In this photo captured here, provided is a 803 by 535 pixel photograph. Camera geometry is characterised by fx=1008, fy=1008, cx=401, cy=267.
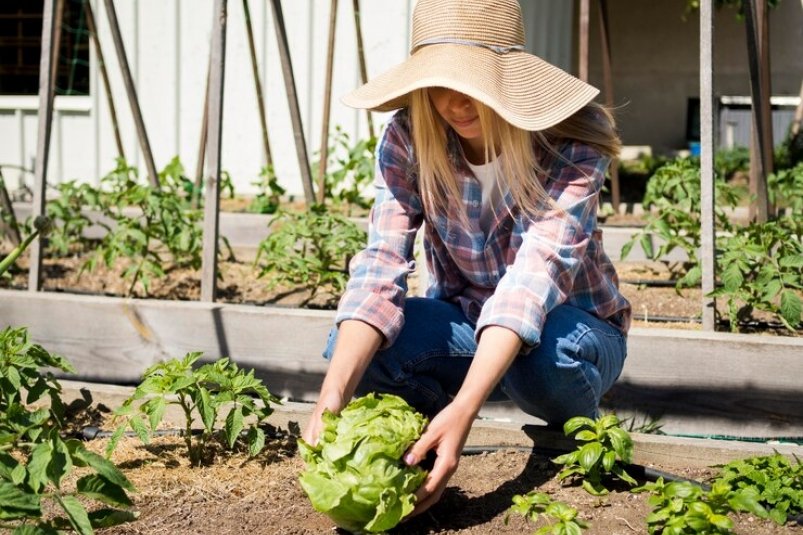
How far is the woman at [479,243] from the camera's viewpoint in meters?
2.10

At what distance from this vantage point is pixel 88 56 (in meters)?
7.84

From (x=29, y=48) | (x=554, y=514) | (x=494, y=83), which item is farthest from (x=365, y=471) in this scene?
(x=29, y=48)

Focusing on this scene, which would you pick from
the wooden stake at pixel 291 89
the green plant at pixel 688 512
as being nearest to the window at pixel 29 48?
A: the wooden stake at pixel 291 89

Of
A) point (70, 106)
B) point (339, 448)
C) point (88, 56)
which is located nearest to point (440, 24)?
point (339, 448)

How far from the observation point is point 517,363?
92.8 inches

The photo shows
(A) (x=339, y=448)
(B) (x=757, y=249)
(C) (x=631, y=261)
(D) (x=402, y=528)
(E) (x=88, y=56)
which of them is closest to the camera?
(A) (x=339, y=448)

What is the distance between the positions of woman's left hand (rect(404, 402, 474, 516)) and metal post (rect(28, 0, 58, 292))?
2169mm

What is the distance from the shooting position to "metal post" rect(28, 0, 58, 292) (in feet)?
12.0

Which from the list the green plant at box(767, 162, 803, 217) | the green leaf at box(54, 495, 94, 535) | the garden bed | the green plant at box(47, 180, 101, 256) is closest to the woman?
the garden bed

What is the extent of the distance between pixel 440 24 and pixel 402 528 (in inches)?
42.9

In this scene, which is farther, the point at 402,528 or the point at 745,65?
the point at 745,65

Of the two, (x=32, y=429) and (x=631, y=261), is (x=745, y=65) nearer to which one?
(x=631, y=261)

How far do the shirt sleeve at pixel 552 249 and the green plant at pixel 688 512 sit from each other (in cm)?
42

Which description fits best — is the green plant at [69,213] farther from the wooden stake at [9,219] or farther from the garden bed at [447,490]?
the garden bed at [447,490]
